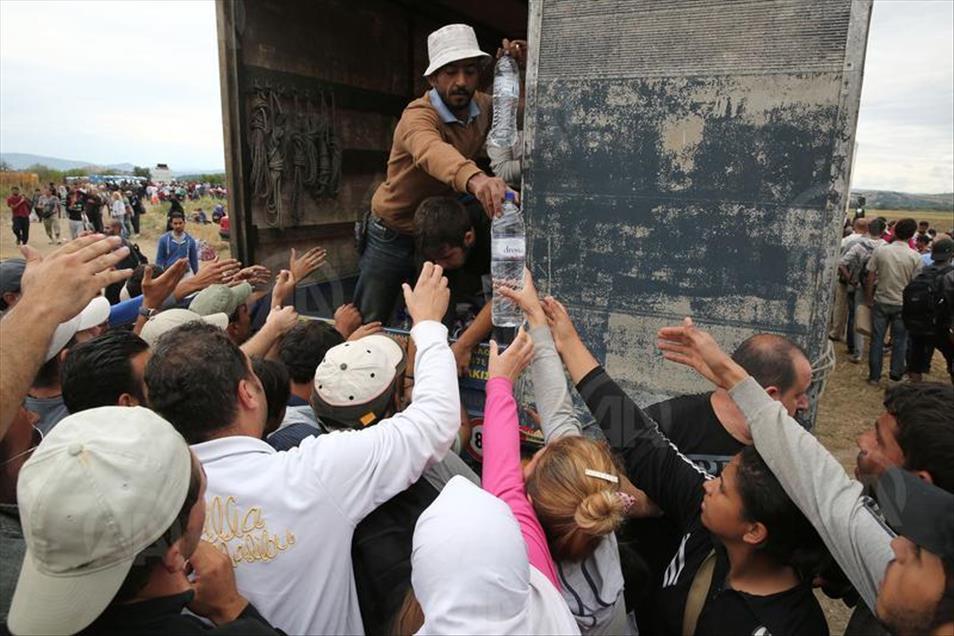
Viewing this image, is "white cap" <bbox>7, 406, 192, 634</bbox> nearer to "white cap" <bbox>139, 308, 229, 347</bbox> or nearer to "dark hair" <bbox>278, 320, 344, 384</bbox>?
"dark hair" <bbox>278, 320, 344, 384</bbox>

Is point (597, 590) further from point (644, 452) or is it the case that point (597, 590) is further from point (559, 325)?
point (559, 325)

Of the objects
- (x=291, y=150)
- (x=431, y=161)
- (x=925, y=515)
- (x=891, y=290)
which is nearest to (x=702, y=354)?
(x=925, y=515)

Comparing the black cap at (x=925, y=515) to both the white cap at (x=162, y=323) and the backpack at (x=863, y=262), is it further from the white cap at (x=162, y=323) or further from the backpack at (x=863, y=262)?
→ the backpack at (x=863, y=262)

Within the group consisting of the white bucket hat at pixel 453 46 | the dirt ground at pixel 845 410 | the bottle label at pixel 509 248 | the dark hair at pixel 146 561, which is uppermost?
the white bucket hat at pixel 453 46

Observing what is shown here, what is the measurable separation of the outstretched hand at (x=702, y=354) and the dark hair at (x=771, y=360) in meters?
0.40

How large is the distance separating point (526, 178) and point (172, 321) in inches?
64.0

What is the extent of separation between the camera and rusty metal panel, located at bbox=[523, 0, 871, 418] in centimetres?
220

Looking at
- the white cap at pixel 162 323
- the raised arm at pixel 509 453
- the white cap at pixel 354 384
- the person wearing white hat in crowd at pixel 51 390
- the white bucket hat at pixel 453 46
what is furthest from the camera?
the white bucket hat at pixel 453 46

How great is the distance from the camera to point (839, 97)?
7.02 feet

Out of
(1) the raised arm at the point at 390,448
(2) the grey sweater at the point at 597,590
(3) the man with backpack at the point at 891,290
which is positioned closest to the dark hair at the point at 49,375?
(1) the raised arm at the point at 390,448

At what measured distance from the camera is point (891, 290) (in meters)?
6.83

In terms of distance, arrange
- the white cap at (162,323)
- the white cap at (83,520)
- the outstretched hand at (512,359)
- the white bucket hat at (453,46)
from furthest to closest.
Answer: the white bucket hat at (453,46), the white cap at (162,323), the outstretched hand at (512,359), the white cap at (83,520)

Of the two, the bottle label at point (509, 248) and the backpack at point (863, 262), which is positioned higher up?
the bottle label at point (509, 248)

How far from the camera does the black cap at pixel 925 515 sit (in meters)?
0.94
